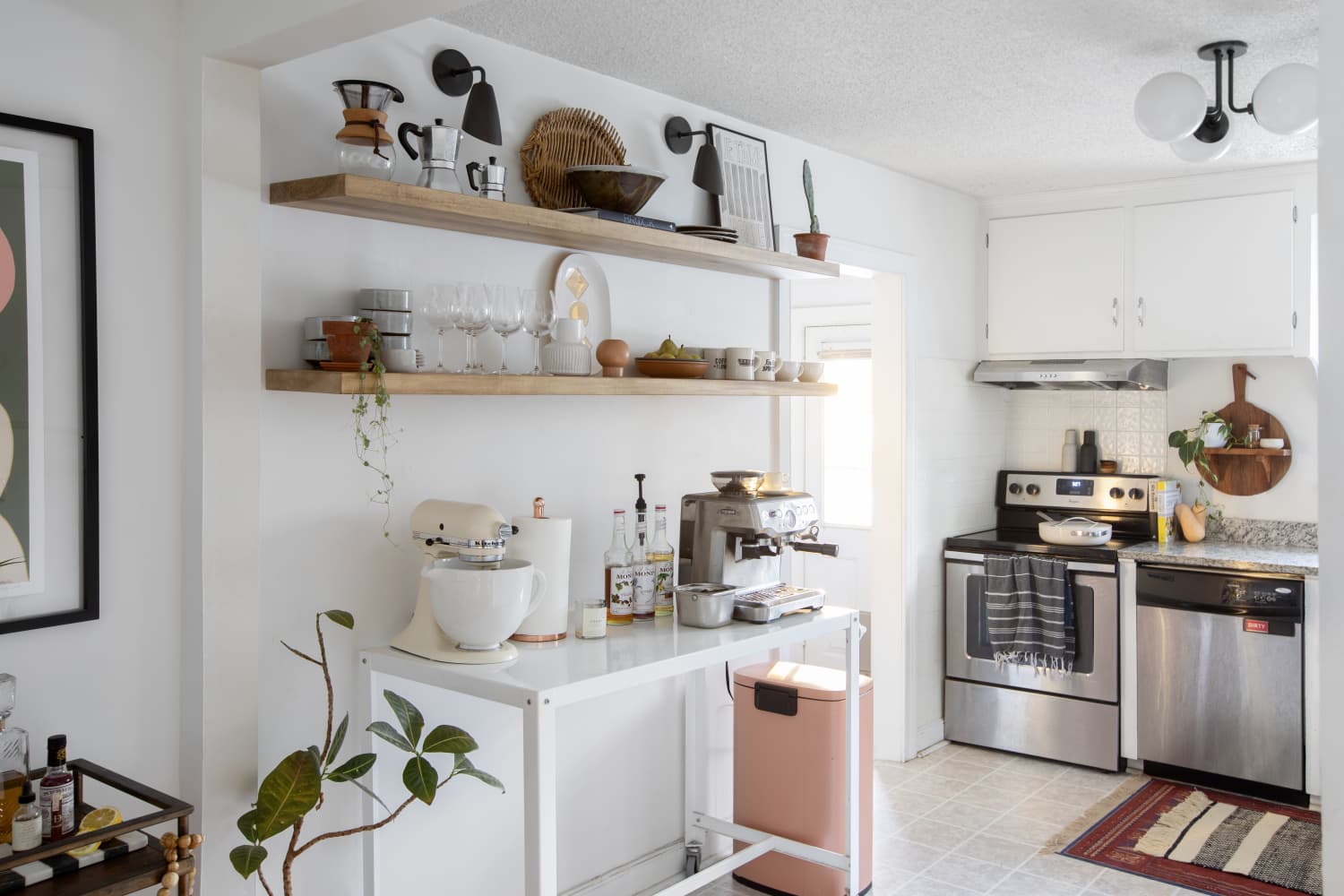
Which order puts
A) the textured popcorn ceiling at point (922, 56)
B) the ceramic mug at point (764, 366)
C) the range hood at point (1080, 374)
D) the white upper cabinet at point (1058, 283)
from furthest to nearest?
1. the white upper cabinet at point (1058, 283)
2. the range hood at point (1080, 374)
3. the ceramic mug at point (764, 366)
4. the textured popcorn ceiling at point (922, 56)

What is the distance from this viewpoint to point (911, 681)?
179 inches

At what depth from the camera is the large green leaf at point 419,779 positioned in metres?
2.15

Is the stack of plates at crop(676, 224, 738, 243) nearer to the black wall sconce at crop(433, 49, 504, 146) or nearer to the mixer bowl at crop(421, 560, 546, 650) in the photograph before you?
the black wall sconce at crop(433, 49, 504, 146)

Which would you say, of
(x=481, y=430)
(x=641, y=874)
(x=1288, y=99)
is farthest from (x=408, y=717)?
(x=1288, y=99)

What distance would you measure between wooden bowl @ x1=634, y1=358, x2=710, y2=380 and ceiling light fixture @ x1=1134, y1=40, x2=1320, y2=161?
53.2 inches

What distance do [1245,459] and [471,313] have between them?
145 inches

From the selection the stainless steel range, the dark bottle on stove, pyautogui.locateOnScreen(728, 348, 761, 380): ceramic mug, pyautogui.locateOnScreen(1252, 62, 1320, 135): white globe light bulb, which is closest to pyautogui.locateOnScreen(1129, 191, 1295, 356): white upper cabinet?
the dark bottle on stove

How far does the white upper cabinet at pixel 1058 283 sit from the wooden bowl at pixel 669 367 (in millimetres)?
2430

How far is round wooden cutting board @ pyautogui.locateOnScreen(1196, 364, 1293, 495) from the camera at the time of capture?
4.60 m

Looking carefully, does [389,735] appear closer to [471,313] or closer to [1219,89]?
[471,313]

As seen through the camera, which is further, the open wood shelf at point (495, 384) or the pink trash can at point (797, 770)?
the pink trash can at point (797, 770)

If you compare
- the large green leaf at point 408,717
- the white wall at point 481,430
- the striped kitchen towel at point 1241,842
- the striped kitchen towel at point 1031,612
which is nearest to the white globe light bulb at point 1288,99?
the white wall at point 481,430

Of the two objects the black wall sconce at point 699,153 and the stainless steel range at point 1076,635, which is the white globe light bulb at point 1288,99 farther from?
the stainless steel range at point 1076,635

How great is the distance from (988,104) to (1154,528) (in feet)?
7.23
